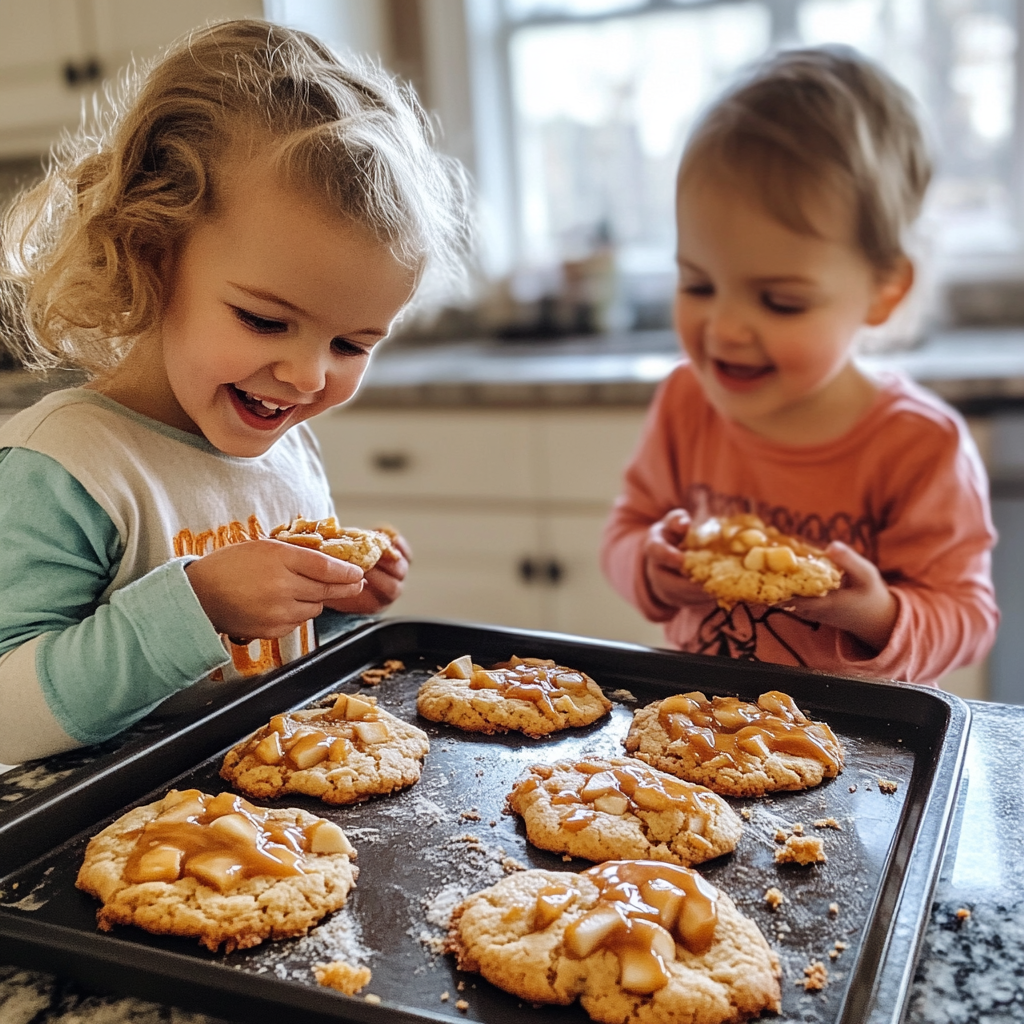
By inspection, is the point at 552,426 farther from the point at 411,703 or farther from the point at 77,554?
the point at 77,554

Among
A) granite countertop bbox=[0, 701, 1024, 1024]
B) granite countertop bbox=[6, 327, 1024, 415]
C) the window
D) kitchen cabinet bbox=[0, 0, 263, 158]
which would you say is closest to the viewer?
granite countertop bbox=[0, 701, 1024, 1024]

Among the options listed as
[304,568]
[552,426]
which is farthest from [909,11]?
[304,568]

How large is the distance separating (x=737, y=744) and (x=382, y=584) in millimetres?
435

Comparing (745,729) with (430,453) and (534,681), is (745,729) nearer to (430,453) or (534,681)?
(534,681)

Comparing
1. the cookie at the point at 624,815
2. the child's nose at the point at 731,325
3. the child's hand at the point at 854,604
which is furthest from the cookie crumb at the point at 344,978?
the child's nose at the point at 731,325

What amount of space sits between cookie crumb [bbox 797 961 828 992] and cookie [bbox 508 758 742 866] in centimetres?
14

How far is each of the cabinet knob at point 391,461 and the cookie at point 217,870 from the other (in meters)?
1.65

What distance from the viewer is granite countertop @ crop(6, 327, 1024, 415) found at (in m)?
1.96

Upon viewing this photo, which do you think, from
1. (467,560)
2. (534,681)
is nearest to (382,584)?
(534,681)

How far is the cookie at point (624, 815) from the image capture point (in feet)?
2.58

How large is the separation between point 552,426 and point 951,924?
1.69 metres

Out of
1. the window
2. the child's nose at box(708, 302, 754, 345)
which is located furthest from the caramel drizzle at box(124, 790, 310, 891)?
the window

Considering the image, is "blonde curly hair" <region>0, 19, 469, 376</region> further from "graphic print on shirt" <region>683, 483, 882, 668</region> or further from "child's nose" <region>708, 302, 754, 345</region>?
"graphic print on shirt" <region>683, 483, 882, 668</region>

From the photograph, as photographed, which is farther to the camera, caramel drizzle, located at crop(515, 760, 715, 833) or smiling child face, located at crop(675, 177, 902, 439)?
smiling child face, located at crop(675, 177, 902, 439)
